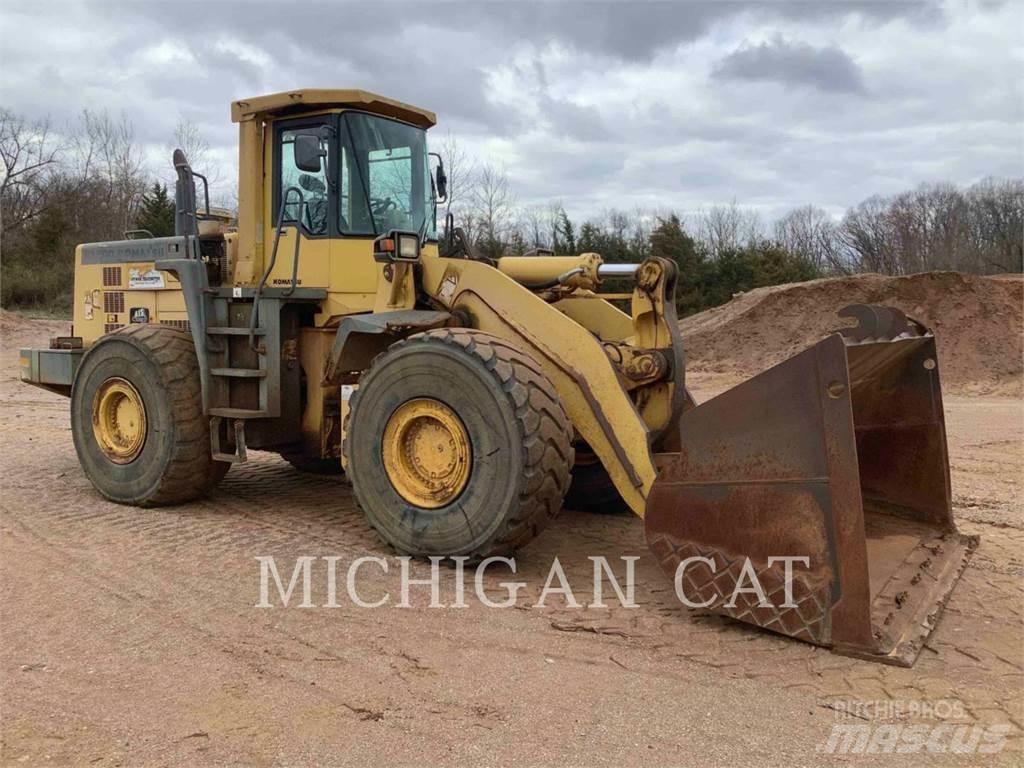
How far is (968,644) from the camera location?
3.72 metres

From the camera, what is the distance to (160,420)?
606 cm

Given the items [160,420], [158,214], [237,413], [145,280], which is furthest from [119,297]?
[158,214]

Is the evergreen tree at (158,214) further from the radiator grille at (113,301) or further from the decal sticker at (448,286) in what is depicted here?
the decal sticker at (448,286)

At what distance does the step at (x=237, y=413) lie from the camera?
5821 millimetres

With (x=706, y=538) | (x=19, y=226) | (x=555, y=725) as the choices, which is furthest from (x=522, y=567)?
(x=19, y=226)

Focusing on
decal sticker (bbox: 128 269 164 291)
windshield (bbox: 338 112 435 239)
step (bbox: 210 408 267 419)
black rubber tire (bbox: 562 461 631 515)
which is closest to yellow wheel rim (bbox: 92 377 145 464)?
step (bbox: 210 408 267 419)

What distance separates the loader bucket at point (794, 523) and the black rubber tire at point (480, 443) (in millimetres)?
600

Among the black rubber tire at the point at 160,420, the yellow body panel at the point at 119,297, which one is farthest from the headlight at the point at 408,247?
the yellow body panel at the point at 119,297

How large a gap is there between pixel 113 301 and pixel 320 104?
9.12ft

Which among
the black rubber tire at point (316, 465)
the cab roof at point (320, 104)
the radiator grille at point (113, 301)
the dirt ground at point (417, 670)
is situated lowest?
the dirt ground at point (417, 670)

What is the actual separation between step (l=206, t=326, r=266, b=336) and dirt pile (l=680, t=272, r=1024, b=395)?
35.4ft

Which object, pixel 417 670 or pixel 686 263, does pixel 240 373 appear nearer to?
pixel 417 670

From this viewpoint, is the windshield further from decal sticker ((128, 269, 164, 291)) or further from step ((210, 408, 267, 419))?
decal sticker ((128, 269, 164, 291))

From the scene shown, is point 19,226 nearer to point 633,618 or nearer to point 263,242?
point 263,242
